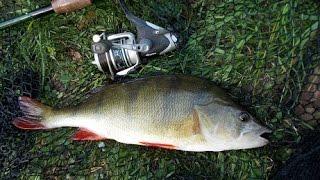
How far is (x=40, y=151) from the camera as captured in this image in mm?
3367

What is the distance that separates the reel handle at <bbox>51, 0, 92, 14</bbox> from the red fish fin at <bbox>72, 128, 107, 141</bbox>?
2.42 feet

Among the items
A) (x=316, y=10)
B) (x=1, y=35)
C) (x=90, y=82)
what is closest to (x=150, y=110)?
(x=90, y=82)

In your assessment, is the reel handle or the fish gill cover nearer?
the fish gill cover

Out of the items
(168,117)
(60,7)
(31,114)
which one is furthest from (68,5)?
(168,117)

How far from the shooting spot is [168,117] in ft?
9.50

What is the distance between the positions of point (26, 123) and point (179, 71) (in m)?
0.93

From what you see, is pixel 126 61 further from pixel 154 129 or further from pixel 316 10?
pixel 316 10

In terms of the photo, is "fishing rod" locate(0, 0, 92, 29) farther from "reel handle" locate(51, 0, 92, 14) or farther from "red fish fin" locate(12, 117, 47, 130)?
"red fish fin" locate(12, 117, 47, 130)

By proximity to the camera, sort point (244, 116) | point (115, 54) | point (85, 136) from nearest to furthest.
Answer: point (244, 116) → point (85, 136) → point (115, 54)

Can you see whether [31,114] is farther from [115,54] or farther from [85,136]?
[115,54]

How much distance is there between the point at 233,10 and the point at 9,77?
144cm

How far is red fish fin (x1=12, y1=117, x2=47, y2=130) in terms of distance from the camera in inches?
125

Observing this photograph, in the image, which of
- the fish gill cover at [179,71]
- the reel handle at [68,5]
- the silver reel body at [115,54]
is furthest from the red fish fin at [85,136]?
the reel handle at [68,5]

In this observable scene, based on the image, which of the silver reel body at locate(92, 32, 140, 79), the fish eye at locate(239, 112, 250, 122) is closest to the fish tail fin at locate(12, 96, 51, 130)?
the silver reel body at locate(92, 32, 140, 79)
